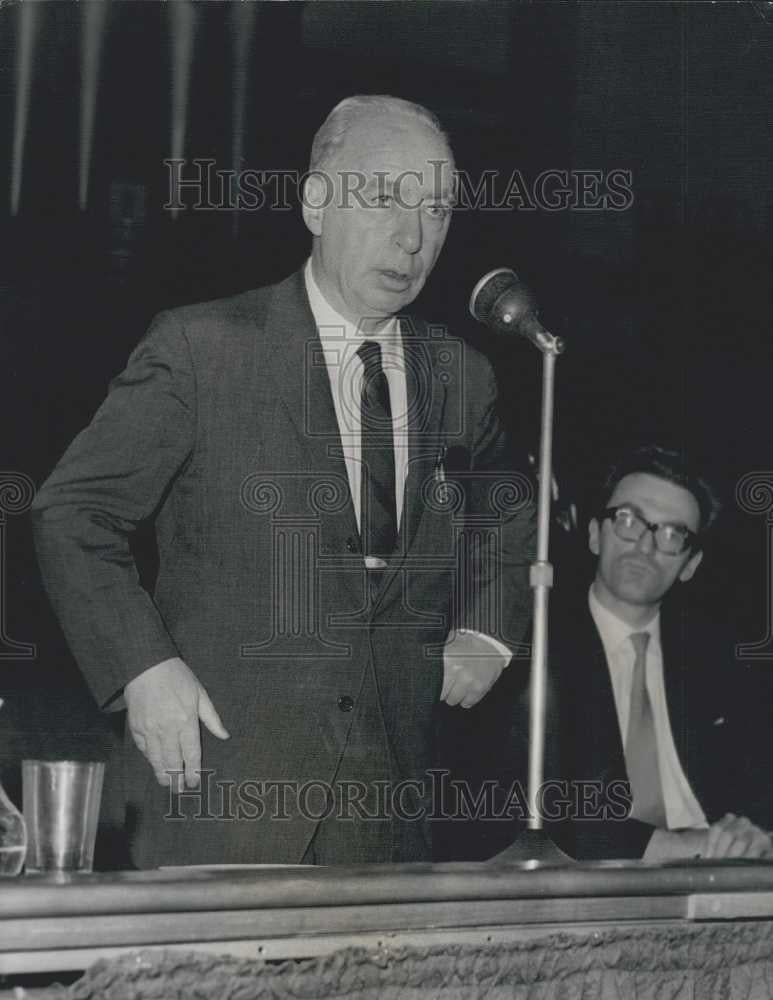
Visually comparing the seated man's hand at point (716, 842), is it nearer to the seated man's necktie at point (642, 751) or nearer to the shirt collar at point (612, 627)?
the seated man's necktie at point (642, 751)

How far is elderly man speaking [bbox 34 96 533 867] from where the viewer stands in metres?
2.35

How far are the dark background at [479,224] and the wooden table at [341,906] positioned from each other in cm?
46

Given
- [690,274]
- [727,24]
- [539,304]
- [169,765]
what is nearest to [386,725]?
[169,765]

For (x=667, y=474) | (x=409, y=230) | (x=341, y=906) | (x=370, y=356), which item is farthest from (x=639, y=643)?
(x=341, y=906)

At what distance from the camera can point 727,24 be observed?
2859 millimetres

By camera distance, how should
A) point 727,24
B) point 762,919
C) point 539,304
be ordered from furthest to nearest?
point 727,24
point 539,304
point 762,919

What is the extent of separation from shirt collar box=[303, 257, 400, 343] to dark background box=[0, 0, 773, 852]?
5 cm

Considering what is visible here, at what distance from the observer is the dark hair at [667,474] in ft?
8.91

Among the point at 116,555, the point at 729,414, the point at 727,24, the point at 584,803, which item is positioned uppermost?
the point at 727,24

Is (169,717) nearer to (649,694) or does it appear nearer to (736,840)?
(649,694)

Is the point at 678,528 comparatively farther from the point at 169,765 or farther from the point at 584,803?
the point at 169,765

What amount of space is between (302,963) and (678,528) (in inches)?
45.3

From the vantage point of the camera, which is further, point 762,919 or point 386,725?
point 386,725

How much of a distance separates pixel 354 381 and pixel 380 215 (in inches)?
10.6
